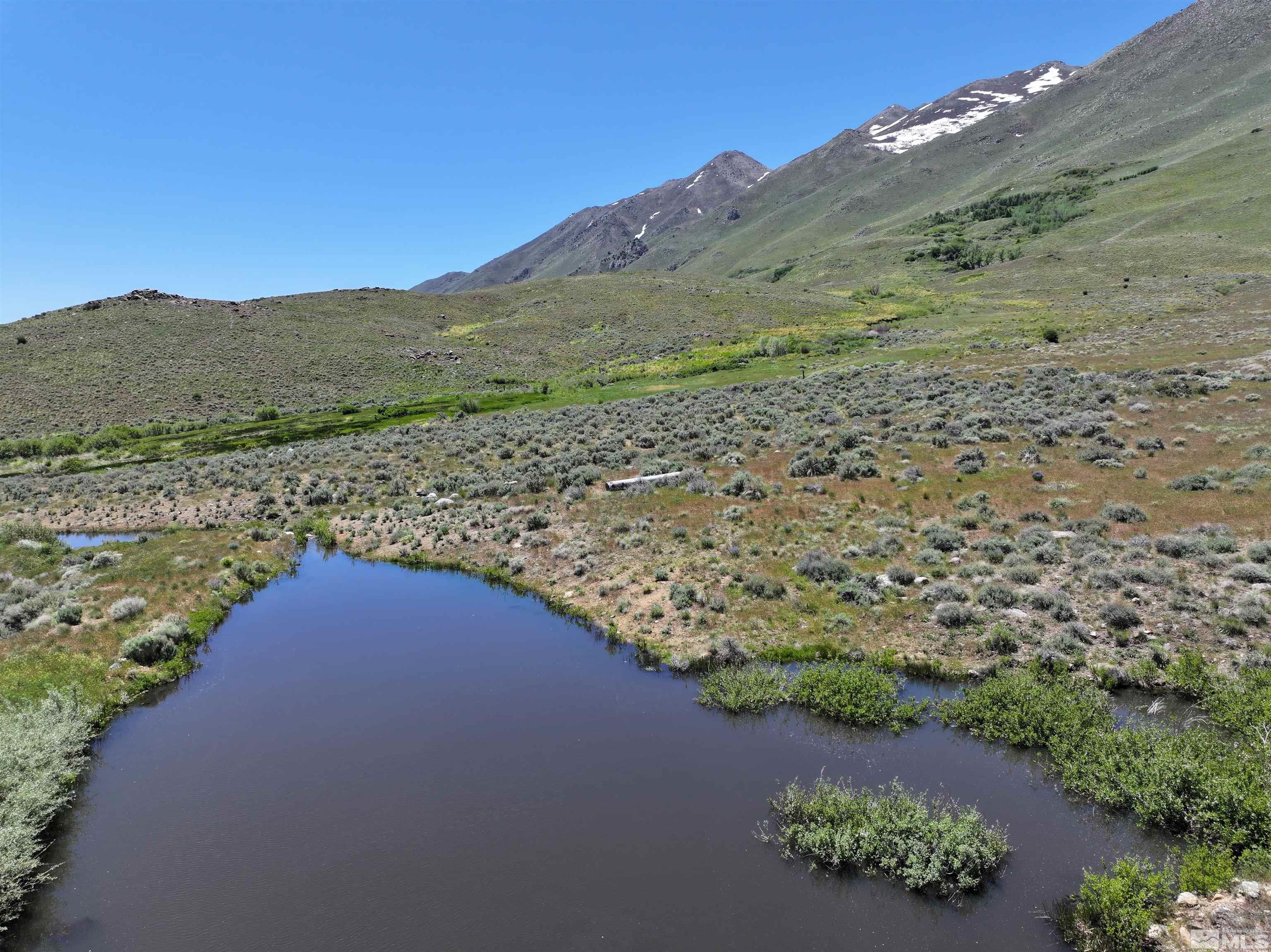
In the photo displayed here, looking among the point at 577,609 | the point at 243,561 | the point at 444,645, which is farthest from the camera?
the point at 243,561

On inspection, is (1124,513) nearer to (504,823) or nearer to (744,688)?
(744,688)

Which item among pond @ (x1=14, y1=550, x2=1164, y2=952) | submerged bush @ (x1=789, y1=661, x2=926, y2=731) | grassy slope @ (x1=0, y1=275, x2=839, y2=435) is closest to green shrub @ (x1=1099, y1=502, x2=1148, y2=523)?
submerged bush @ (x1=789, y1=661, x2=926, y2=731)

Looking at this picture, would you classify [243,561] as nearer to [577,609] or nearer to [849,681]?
[577,609]

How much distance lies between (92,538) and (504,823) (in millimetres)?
36162

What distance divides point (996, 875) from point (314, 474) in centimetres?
4111

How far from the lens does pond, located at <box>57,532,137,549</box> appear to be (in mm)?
31625

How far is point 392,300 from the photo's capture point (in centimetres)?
13300

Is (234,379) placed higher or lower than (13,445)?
higher

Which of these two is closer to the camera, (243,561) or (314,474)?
(243,561)

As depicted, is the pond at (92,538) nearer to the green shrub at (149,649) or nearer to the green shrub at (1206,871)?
the green shrub at (149,649)

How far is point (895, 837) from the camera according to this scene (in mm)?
9703

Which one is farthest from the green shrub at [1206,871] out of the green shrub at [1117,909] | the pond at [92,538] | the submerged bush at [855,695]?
the pond at [92,538]

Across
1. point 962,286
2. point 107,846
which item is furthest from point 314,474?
point 962,286

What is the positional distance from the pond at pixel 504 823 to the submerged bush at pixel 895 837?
0.91 ft
